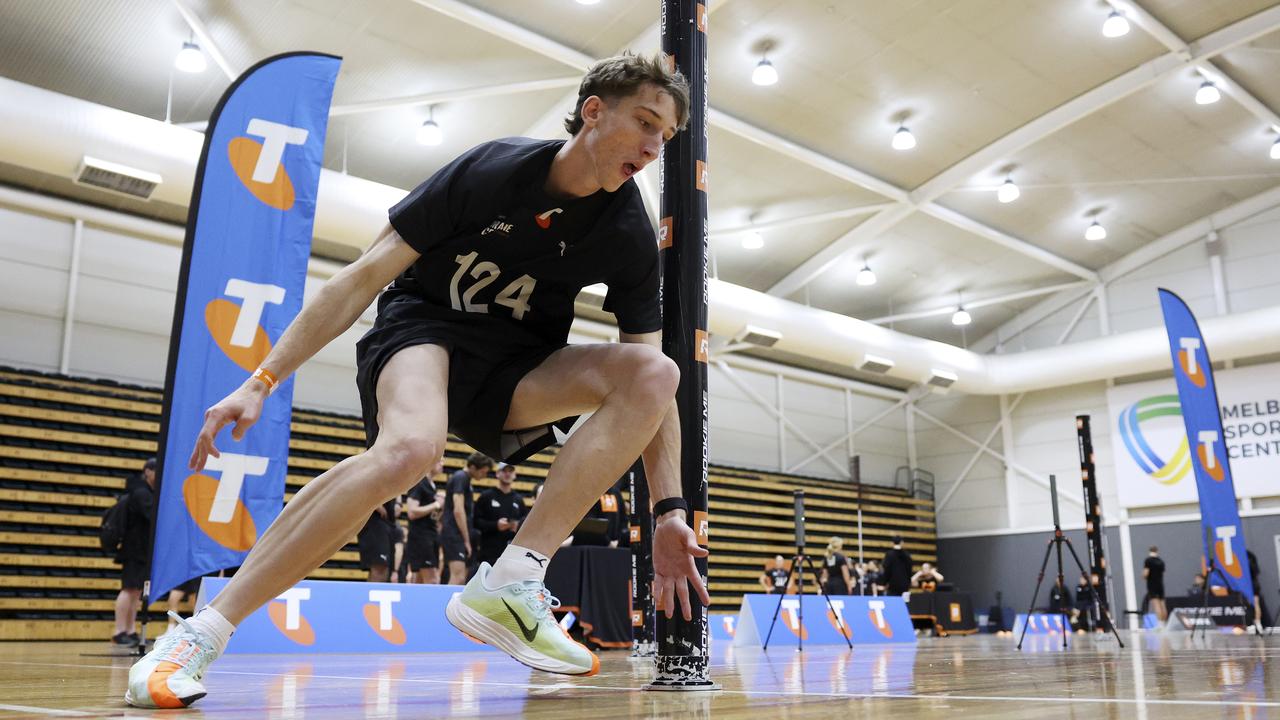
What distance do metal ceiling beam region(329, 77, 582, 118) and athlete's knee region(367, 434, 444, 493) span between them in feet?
30.3

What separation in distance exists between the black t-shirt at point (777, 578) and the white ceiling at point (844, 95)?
16.8 feet

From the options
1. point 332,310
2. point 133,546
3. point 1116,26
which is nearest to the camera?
point 332,310

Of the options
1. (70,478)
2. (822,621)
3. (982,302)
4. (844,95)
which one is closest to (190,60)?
(70,478)

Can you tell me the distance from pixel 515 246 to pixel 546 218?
0.08 meters

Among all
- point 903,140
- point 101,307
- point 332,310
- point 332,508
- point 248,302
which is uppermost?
point 903,140

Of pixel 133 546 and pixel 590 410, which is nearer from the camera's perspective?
pixel 590 410

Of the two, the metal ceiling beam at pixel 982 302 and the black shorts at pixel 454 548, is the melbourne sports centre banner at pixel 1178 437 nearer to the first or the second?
the metal ceiling beam at pixel 982 302

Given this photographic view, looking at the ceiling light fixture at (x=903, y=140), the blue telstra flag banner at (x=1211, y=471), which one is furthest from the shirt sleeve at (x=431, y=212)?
the ceiling light fixture at (x=903, y=140)

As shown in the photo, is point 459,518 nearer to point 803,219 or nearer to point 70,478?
point 70,478

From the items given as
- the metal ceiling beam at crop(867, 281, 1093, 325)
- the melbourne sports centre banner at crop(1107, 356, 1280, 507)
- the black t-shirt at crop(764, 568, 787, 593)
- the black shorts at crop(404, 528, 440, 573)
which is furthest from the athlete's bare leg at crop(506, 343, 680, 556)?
the melbourne sports centre banner at crop(1107, 356, 1280, 507)

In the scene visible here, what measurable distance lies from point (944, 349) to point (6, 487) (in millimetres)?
14430

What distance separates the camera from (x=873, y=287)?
18031 millimetres

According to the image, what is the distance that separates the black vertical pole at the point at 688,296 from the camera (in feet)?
7.32

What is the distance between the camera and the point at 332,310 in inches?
71.9
